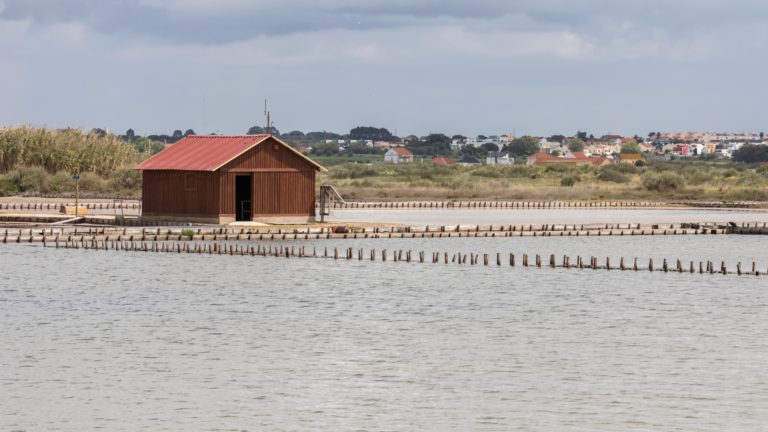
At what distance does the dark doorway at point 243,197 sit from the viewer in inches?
2670

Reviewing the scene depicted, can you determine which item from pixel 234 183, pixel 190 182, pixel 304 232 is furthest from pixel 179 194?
pixel 304 232

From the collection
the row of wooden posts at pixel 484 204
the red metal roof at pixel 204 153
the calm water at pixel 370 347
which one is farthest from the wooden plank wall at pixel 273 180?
the row of wooden posts at pixel 484 204

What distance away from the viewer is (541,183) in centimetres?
13588

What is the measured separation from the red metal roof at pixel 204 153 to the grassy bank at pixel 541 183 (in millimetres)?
37524

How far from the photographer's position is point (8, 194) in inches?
3942

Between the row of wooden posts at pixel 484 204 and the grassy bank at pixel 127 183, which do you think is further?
the grassy bank at pixel 127 183

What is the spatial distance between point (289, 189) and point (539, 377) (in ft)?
121

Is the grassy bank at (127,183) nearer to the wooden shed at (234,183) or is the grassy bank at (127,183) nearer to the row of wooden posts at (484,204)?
the row of wooden posts at (484,204)

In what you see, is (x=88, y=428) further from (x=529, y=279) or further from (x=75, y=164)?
(x=75, y=164)

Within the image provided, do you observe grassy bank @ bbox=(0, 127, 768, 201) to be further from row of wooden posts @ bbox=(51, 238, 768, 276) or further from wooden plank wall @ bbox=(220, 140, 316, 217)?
row of wooden posts @ bbox=(51, 238, 768, 276)

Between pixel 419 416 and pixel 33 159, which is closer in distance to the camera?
pixel 419 416

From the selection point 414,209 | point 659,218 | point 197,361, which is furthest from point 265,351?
point 414,209

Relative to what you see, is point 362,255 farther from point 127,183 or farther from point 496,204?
point 127,183

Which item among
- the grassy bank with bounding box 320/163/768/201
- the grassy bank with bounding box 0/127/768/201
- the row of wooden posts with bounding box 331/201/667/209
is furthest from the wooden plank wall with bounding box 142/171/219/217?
the grassy bank with bounding box 320/163/768/201
